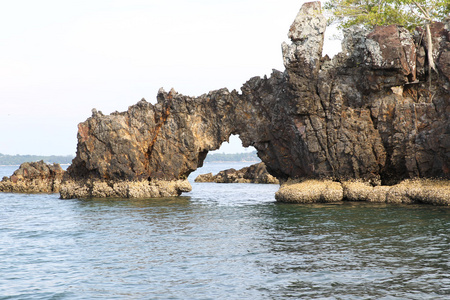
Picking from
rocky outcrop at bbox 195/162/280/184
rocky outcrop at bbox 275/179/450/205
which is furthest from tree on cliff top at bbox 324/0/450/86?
rocky outcrop at bbox 195/162/280/184

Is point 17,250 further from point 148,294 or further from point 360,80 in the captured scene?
point 360,80

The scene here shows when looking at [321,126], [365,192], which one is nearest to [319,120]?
[321,126]

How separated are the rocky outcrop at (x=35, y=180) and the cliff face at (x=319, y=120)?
1915cm

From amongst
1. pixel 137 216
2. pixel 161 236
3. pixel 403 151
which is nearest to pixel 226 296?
pixel 161 236

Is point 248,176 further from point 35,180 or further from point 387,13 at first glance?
point 387,13

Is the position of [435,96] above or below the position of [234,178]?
above

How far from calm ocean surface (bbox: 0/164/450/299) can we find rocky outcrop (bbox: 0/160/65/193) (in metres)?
29.9

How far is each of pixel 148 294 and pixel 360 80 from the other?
30.0m

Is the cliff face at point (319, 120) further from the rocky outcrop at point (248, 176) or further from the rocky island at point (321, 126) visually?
the rocky outcrop at point (248, 176)

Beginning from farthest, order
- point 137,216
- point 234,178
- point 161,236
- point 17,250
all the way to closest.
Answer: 1. point 234,178
2. point 137,216
3. point 161,236
4. point 17,250

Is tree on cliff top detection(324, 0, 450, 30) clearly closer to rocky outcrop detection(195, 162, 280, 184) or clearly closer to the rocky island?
the rocky island

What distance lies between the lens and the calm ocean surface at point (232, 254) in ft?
57.2

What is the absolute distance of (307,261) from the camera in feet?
68.6

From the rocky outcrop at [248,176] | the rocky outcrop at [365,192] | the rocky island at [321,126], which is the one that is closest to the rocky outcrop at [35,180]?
the rocky island at [321,126]
